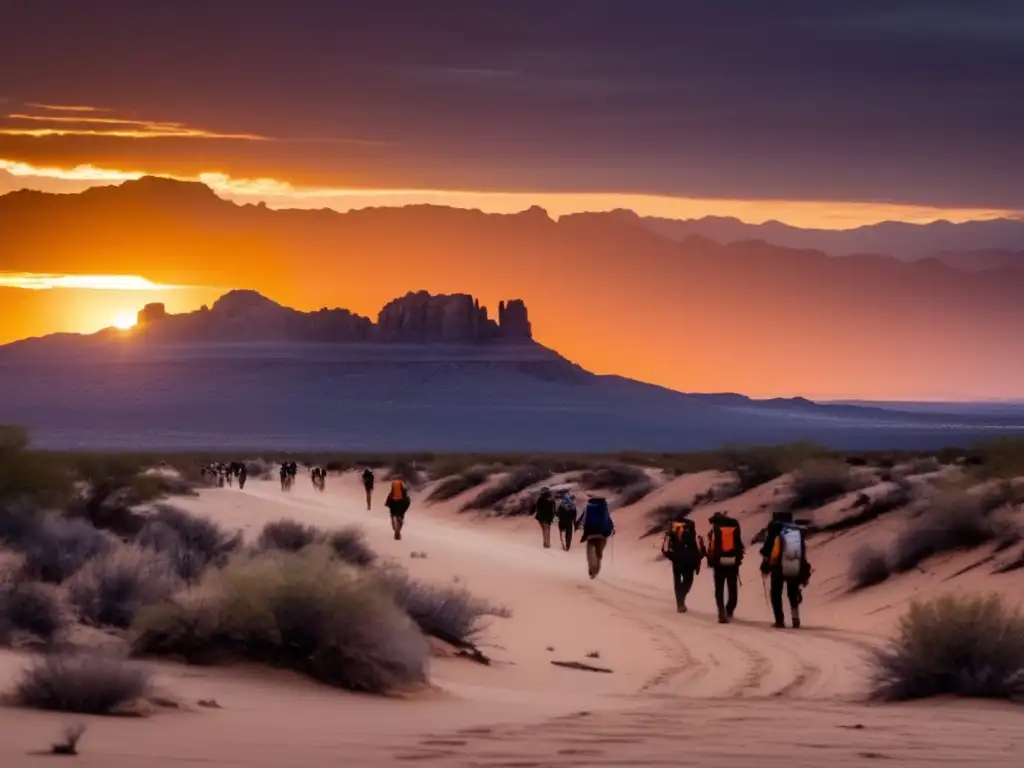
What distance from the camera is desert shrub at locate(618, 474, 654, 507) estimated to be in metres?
50.2

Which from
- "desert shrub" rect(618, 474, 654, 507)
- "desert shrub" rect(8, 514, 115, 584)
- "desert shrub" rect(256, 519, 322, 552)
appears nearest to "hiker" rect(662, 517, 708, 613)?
"desert shrub" rect(256, 519, 322, 552)

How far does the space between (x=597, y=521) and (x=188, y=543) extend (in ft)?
29.0

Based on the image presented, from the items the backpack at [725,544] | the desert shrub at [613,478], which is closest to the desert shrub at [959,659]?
the backpack at [725,544]

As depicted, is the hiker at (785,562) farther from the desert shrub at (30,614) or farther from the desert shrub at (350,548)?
the desert shrub at (30,614)

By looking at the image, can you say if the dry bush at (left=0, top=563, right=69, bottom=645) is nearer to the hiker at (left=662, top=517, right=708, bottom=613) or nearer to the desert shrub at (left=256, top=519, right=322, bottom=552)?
the desert shrub at (left=256, top=519, right=322, bottom=552)

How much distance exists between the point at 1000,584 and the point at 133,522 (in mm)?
14243

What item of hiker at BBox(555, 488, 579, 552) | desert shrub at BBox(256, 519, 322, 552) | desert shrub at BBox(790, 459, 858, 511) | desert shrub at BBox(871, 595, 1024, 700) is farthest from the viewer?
hiker at BBox(555, 488, 579, 552)

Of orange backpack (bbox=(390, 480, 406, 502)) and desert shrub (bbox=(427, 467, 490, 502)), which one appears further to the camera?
desert shrub (bbox=(427, 467, 490, 502))

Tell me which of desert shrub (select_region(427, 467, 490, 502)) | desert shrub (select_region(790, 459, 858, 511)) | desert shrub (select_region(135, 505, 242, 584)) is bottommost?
desert shrub (select_region(427, 467, 490, 502))

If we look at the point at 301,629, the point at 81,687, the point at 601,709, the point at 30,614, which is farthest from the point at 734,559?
the point at 81,687

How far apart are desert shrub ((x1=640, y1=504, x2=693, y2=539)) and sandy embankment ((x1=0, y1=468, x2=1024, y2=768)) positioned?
13189mm

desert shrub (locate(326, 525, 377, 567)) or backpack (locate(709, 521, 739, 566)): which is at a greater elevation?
backpack (locate(709, 521, 739, 566))

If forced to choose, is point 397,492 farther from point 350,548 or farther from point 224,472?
point 224,472

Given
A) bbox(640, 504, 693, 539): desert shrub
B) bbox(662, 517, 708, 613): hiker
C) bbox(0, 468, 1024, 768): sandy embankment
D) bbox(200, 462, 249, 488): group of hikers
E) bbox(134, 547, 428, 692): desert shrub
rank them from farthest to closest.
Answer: bbox(200, 462, 249, 488): group of hikers, bbox(640, 504, 693, 539): desert shrub, bbox(662, 517, 708, 613): hiker, bbox(134, 547, 428, 692): desert shrub, bbox(0, 468, 1024, 768): sandy embankment
